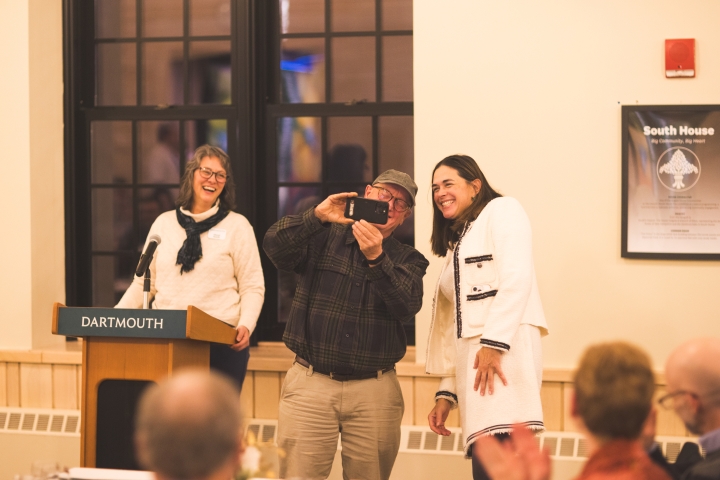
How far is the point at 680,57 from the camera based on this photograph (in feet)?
11.1

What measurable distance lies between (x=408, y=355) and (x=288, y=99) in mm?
1498

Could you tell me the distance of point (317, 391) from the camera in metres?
2.75

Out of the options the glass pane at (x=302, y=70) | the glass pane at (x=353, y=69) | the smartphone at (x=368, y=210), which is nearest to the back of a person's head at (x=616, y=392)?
the smartphone at (x=368, y=210)

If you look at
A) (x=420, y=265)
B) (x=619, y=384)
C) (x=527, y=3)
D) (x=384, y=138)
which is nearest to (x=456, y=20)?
(x=527, y=3)

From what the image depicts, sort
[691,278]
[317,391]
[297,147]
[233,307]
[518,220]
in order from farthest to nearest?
[297,147] < [691,278] < [233,307] < [317,391] < [518,220]

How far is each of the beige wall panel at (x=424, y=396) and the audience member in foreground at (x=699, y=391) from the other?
2.05m

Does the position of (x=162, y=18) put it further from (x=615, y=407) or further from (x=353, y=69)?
(x=615, y=407)

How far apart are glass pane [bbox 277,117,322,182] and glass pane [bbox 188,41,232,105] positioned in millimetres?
358

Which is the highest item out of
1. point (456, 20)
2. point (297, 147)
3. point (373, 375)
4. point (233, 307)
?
point (456, 20)

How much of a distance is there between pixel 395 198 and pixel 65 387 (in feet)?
7.01

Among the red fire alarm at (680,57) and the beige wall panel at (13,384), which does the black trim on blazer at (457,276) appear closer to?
the red fire alarm at (680,57)

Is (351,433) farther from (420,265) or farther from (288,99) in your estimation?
(288,99)

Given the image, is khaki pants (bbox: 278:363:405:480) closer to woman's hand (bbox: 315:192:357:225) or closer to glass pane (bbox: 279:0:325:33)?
woman's hand (bbox: 315:192:357:225)

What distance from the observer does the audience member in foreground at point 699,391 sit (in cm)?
157
